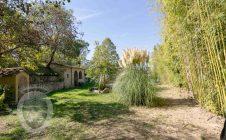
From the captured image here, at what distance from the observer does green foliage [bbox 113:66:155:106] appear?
24.5 ft

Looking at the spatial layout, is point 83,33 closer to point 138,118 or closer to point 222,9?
point 138,118

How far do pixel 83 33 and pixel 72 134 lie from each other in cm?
1490

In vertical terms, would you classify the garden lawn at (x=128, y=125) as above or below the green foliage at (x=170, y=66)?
below

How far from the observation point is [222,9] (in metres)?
4.53

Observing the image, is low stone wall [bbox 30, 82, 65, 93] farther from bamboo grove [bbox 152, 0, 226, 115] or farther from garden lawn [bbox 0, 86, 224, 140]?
bamboo grove [bbox 152, 0, 226, 115]

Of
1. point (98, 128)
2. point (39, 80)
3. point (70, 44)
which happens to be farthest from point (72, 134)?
point (39, 80)

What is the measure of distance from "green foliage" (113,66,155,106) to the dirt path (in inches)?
38.0

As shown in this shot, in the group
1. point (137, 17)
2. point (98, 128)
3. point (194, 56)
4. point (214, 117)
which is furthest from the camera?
point (137, 17)

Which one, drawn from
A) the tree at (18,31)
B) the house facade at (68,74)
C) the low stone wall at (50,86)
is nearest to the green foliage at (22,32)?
the tree at (18,31)

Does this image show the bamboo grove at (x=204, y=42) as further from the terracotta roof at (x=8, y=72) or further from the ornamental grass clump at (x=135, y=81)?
the terracotta roof at (x=8, y=72)

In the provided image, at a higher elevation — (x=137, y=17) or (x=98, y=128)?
(x=137, y=17)

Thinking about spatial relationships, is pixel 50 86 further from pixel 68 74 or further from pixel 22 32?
pixel 22 32

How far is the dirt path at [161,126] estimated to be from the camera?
14.4 feet

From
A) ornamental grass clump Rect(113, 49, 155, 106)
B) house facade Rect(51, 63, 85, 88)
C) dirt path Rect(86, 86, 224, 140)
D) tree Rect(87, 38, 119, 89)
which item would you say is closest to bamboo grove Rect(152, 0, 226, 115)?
dirt path Rect(86, 86, 224, 140)
